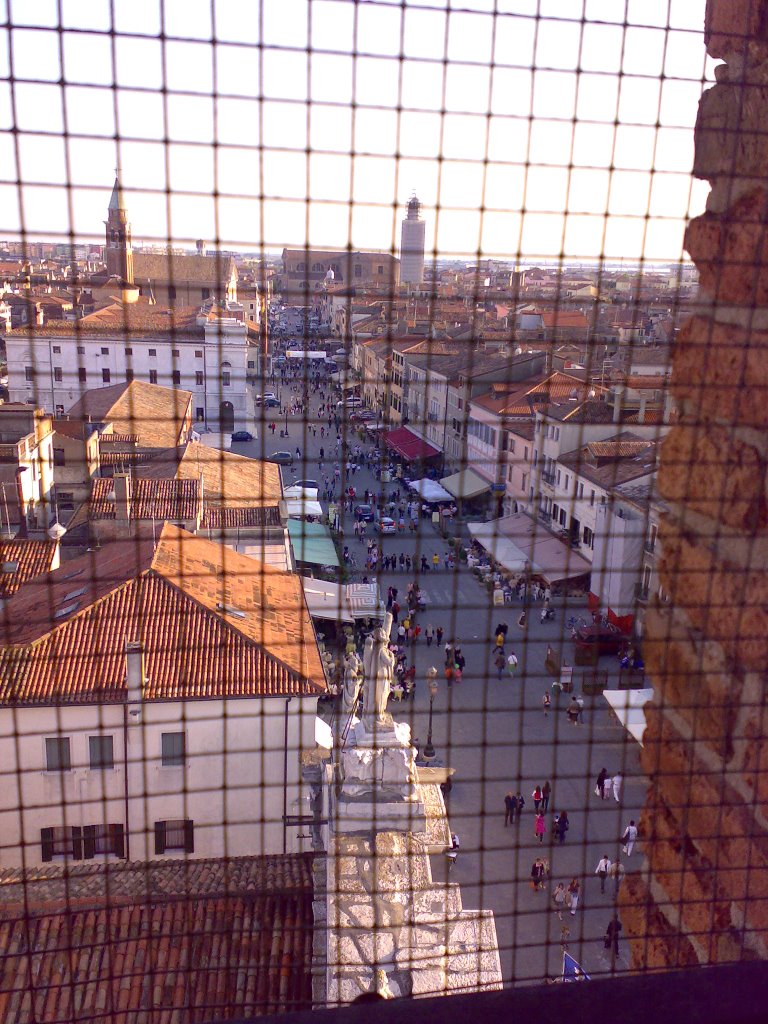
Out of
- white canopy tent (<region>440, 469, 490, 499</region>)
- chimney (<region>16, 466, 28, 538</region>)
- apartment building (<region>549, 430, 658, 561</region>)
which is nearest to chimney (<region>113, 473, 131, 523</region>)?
chimney (<region>16, 466, 28, 538</region>)

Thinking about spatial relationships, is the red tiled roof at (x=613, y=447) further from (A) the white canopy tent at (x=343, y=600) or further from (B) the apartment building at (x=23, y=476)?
(B) the apartment building at (x=23, y=476)

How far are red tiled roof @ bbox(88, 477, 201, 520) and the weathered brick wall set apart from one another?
6.18 metres

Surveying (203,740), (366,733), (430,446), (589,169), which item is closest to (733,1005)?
(589,169)

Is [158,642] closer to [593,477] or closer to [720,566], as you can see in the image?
[720,566]

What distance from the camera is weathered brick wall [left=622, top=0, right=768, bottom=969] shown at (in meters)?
1.11

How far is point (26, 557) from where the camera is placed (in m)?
6.70


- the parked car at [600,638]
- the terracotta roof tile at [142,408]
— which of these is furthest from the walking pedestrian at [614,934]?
the terracotta roof tile at [142,408]

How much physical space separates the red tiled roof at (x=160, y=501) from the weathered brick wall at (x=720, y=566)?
618 cm

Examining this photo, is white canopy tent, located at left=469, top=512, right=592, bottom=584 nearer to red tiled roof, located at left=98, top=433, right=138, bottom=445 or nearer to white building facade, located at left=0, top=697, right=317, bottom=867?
red tiled roof, located at left=98, top=433, right=138, bottom=445

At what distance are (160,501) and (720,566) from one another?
6.62 m

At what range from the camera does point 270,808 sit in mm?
4840

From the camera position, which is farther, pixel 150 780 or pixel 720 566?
pixel 150 780

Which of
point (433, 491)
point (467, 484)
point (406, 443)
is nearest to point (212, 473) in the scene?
point (433, 491)

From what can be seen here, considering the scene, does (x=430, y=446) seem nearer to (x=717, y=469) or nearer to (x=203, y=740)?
(x=203, y=740)
